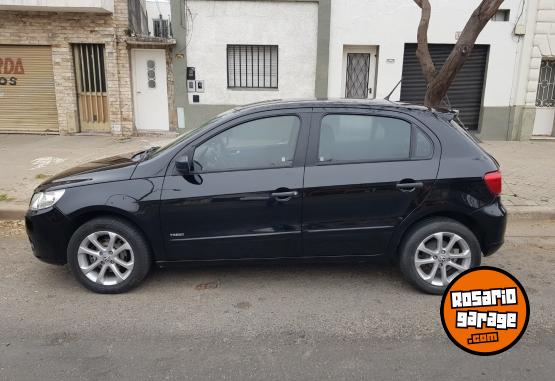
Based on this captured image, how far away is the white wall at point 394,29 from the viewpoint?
406 inches

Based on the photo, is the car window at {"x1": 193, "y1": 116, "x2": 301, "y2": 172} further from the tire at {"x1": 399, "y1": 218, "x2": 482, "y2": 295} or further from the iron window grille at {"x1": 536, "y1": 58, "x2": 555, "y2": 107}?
the iron window grille at {"x1": 536, "y1": 58, "x2": 555, "y2": 107}

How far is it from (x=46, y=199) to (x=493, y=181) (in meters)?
3.66

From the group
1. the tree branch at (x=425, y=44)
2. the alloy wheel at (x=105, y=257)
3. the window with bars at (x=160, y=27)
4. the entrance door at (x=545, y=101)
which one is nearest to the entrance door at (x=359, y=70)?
the entrance door at (x=545, y=101)

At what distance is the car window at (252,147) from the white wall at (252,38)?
723cm

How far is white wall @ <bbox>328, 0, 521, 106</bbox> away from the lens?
10.3 metres

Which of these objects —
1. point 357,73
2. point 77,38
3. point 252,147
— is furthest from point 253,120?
point 77,38

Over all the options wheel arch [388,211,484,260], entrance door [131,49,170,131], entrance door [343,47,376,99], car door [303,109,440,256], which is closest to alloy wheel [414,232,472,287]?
wheel arch [388,211,484,260]

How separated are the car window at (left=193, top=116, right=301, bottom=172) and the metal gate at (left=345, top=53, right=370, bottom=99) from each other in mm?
7572

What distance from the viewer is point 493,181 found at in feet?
11.8

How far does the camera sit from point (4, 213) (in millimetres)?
5691

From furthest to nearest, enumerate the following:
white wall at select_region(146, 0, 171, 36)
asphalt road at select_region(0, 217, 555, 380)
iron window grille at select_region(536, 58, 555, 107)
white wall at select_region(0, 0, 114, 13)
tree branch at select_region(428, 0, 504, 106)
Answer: white wall at select_region(146, 0, 171, 36) < iron window grille at select_region(536, 58, 555, 107) < white wall at select_region(0, 0, 114, 13) < tree branch at select_region(428, 0, 504, 106) < asphalt road at select_region(0, 217, 555, 380)

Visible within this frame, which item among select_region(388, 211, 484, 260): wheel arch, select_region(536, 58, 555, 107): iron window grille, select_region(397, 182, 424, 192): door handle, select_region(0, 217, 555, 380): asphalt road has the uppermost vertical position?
select_region(536, 58, 555, 107): iron window grille

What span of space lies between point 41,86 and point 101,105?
1547 millimetres

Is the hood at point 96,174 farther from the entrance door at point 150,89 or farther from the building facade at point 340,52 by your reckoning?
the entrance door at point 150,89
